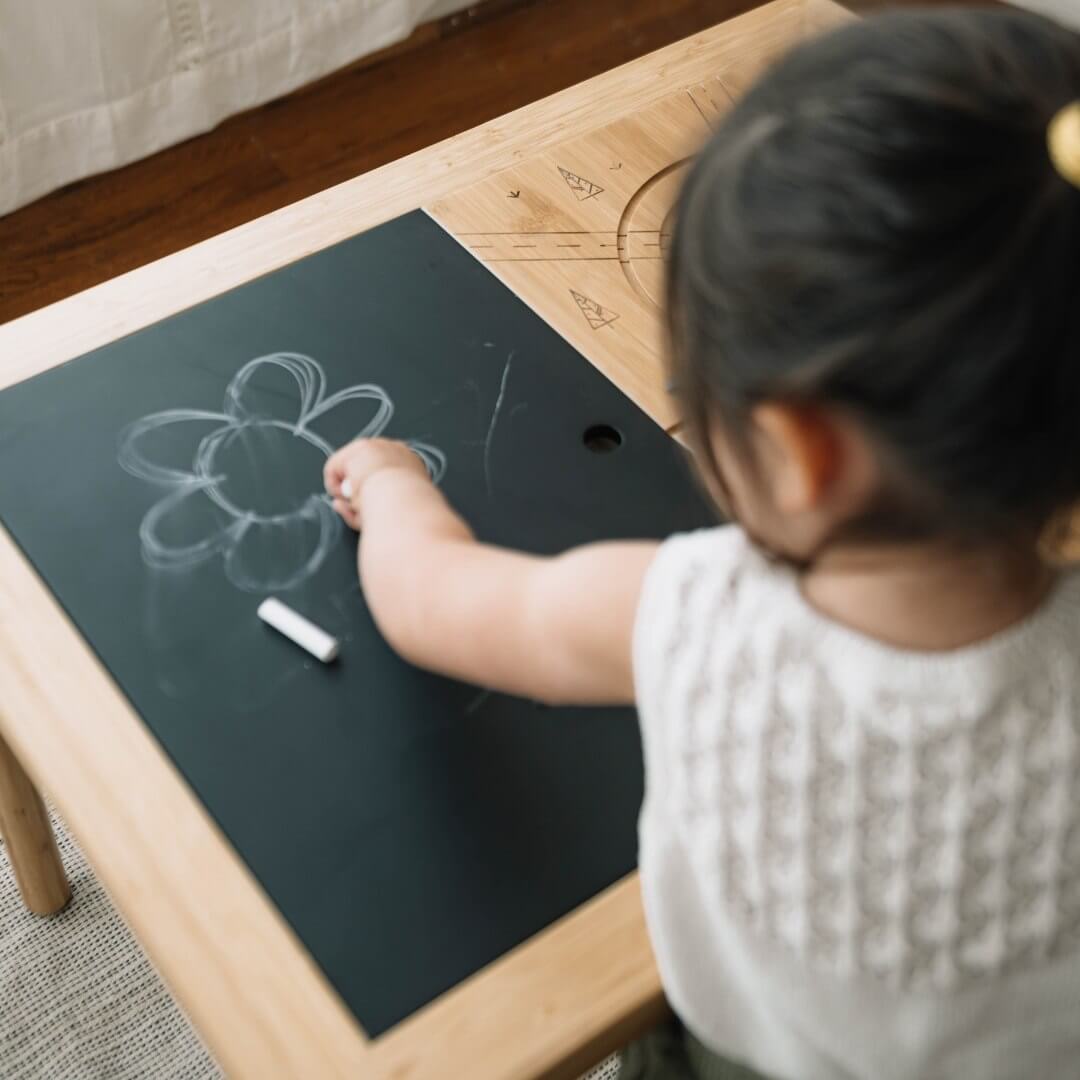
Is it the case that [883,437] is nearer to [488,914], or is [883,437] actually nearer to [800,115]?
[800,115]

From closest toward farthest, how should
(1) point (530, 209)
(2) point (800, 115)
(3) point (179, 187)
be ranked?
(2) point (800, 115) → (1) point (530, 209) → (3) point (179, 187)

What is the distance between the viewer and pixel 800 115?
0.47 m

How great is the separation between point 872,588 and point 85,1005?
0.96 m

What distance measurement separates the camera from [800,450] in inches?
19.5

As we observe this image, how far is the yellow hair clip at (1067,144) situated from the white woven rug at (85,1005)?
3.11ft

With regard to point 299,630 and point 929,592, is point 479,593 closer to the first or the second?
point 299,630

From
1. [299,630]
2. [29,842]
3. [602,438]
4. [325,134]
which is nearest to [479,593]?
[299,630]

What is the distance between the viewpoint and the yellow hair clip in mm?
431

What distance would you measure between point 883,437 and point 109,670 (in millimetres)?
499

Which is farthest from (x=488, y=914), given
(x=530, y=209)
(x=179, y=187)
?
(x=179, y=187)

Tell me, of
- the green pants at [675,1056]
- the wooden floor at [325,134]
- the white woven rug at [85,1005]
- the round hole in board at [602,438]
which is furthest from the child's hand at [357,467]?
the wooden floor at [325,134]

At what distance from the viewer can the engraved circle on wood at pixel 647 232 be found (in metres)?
1.03

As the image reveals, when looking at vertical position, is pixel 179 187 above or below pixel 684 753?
below

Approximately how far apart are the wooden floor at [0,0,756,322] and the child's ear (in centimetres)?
149
